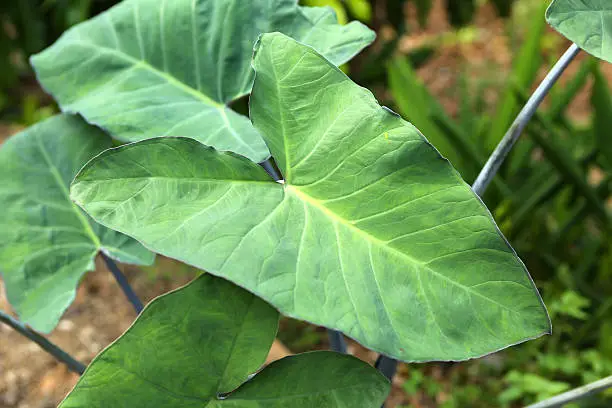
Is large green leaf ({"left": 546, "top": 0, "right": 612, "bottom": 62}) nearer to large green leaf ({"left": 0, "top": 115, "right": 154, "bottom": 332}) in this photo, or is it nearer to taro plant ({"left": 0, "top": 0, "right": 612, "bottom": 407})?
taro plant ({"left": 0, "top": 0, "right": 612, "bottom": 407})

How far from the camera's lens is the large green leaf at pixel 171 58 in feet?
2.87

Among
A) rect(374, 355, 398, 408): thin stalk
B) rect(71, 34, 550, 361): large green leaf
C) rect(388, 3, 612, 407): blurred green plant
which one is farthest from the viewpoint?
rect(388, 3, 612, 407): blurred green plant

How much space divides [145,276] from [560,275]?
3.65 ft

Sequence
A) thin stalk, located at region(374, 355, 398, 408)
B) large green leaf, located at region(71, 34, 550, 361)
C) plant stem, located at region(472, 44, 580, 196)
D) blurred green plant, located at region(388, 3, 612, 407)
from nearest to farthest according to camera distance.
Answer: large green leaf, located at region(71, 34, 550, 361)
plant stem, located at region(472, 44, 580, 196)
thin stalk, located at region(374, 355, 398, 408)
blurred green plant, located at region(388, 3, 612, 407)

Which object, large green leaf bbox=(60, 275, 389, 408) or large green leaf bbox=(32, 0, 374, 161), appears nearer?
large green leaf bbox=(60, 275, 389, 408)

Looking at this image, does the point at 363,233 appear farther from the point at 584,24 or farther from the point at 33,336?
the point at 33,336

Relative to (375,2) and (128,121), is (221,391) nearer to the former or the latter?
(128,121)

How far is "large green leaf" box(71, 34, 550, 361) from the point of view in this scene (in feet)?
1.96

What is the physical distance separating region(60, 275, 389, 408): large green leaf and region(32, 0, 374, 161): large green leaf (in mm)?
268

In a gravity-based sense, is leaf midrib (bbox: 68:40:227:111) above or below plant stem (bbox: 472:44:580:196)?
below

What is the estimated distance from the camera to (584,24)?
667 mm

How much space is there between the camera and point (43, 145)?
101cm

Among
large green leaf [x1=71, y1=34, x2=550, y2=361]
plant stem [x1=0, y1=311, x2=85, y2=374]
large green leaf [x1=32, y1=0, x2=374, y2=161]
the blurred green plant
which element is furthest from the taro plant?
the blurred green plant

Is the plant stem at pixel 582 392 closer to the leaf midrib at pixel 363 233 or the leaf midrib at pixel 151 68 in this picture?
the leaf midrib at pixel 363 233
